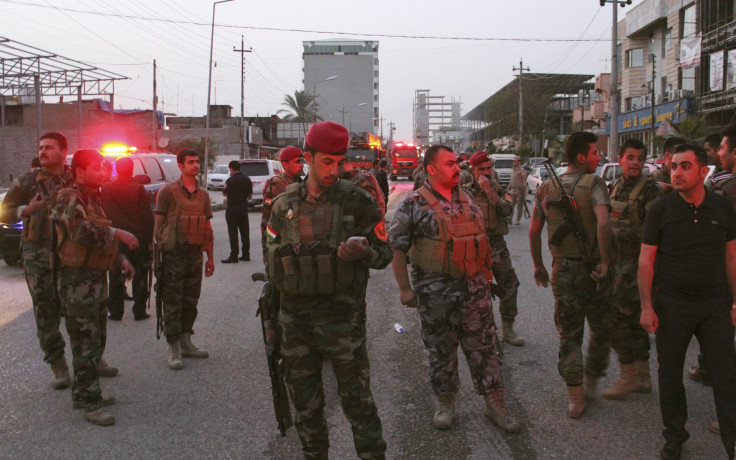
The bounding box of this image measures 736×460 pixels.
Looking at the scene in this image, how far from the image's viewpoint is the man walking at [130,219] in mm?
7262

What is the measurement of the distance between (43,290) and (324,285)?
2.92 metres

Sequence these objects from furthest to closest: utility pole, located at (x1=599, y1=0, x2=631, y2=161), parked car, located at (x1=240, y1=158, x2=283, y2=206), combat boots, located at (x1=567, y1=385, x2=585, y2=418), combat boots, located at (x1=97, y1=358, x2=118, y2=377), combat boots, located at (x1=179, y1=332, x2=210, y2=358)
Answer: utility pole, located at (x1=599, y1=0, x2=631, y2=161) → parked car, located at (x1=240, y1=158, x2=283, y2=206) → combat boots, located at (x1=179, y1=332, x2=210, y2=358) → combat boots, located at (x1=97, y1=358, x2=118, y2=377) → combat boots, located at (x1=567, y1=385, x2=585, y2=418)

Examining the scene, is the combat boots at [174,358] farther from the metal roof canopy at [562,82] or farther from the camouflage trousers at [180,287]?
the metal roof canopy at [562,82]

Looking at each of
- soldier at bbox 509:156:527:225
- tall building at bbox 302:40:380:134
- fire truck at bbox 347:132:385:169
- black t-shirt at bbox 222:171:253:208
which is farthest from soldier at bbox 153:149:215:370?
tall building at bbox 302:40:380:134

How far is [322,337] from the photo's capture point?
3.28 m

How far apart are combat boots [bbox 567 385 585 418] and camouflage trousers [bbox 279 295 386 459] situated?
69.7 inches

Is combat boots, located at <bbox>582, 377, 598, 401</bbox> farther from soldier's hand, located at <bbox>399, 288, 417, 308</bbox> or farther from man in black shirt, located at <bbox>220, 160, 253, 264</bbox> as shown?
man in black shirt, located at <bbox>220, 160, 253, 264</bbox>

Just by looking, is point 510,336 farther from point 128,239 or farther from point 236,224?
point 236,224

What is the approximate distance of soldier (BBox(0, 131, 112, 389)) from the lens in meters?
4.86

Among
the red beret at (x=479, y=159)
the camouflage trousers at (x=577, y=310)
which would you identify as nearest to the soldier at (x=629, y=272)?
the camouflage trousers at (x=577, y=310)

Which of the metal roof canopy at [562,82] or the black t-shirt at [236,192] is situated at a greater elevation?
the metal roof canopy at [562,82]

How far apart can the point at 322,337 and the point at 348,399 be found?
34cm

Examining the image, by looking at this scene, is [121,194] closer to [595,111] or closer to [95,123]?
[95,123]

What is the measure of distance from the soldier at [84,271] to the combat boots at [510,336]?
3.58 meters
